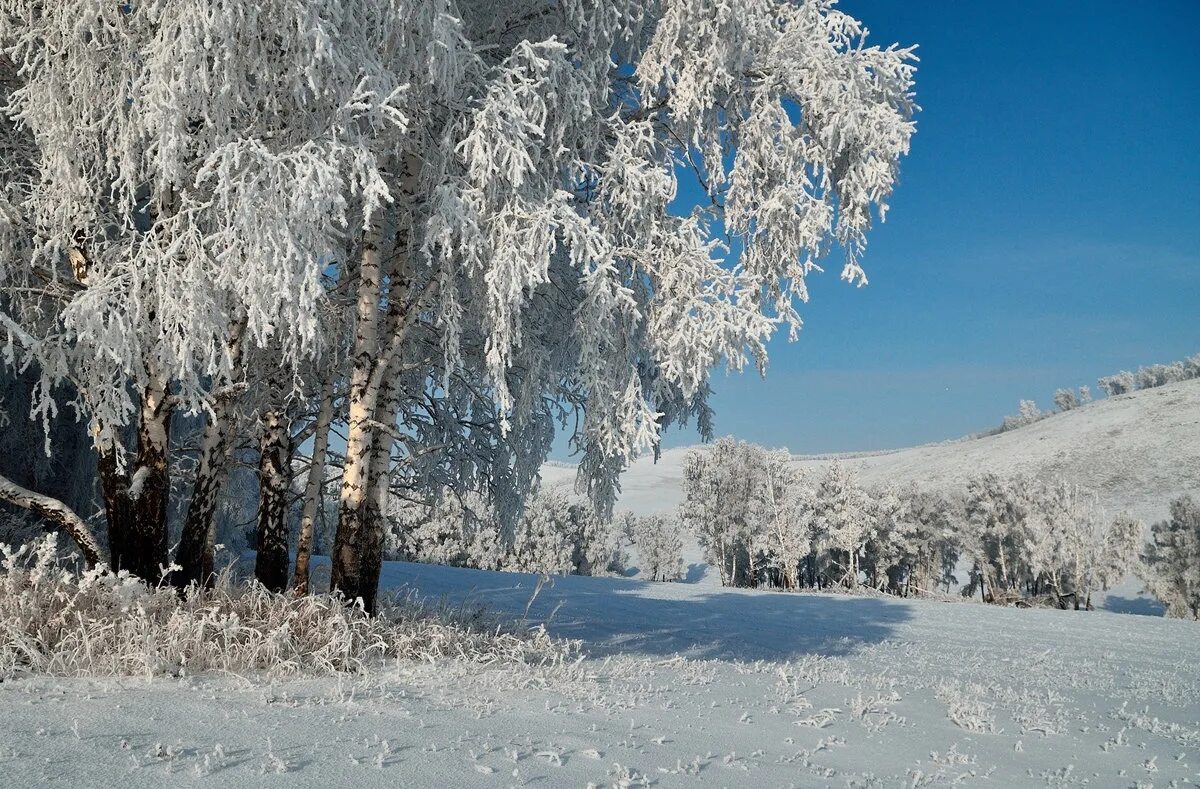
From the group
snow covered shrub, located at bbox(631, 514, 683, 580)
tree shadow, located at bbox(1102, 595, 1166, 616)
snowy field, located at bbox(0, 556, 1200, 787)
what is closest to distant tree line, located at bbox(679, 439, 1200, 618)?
tree shadow, located at bbox(1102, 595, 1166, 616)

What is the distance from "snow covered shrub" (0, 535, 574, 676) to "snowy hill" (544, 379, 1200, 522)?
4957 centimetres

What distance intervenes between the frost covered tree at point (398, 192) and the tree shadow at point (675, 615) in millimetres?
2413

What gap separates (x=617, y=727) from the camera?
3.99m

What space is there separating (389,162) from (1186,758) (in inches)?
306

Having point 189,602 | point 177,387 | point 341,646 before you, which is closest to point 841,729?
point 341,646

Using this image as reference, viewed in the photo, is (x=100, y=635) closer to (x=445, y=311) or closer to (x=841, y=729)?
(x=445, y=311)

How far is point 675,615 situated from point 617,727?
1042 centimetres

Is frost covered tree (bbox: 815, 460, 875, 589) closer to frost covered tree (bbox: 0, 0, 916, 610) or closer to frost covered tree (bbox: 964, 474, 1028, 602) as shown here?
frost covered tree (bbox: 964, 474, 1028, 602)

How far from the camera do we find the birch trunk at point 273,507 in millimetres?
8242

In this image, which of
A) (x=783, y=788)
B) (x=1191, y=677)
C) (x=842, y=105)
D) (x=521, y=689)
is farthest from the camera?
(x=1191, y=677)

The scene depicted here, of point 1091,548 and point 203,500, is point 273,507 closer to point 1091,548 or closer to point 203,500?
point 203,500

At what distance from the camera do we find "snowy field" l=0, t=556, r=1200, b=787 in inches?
114

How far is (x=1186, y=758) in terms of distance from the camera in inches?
195

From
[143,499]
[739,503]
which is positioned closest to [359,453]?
[143,499]
